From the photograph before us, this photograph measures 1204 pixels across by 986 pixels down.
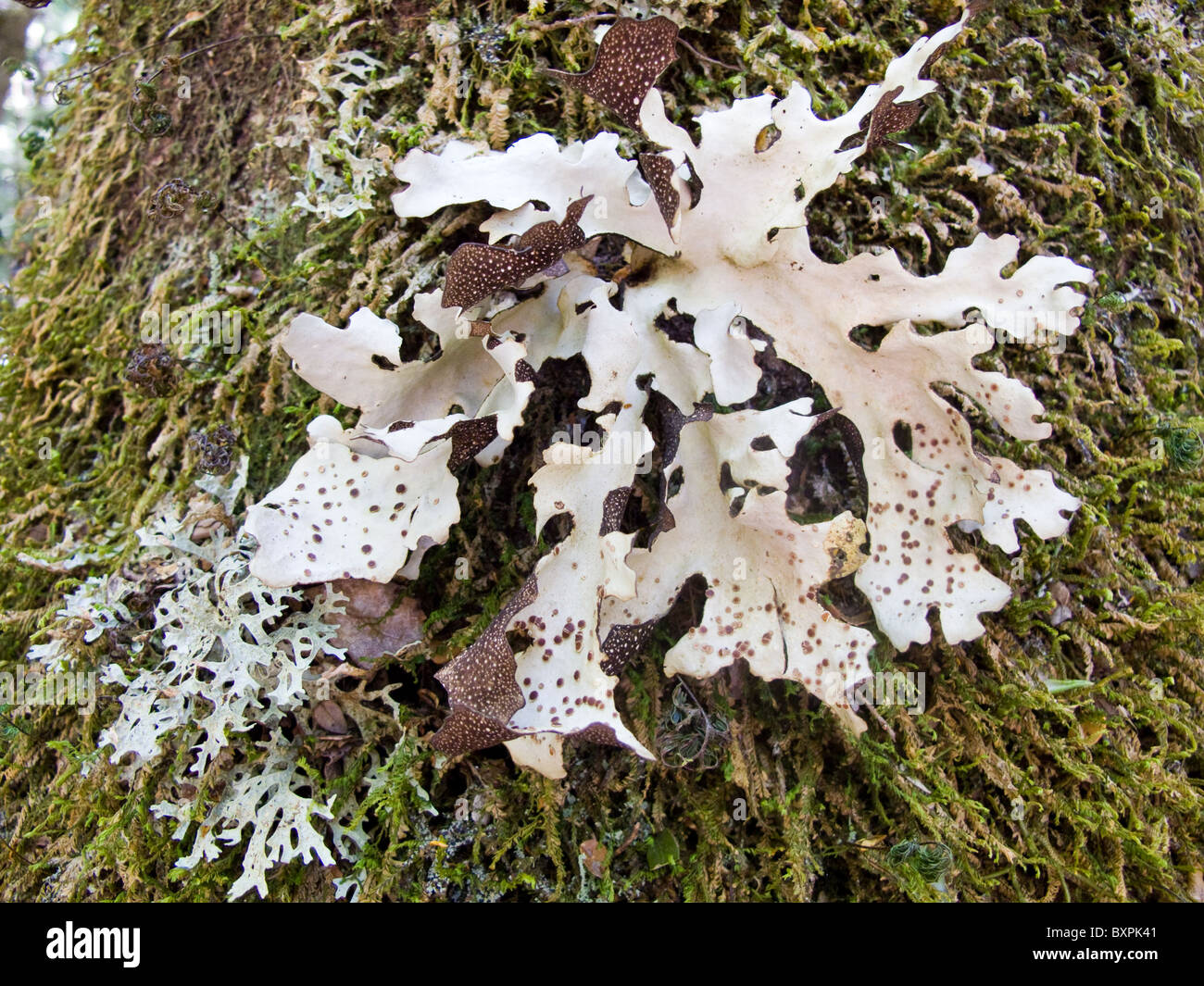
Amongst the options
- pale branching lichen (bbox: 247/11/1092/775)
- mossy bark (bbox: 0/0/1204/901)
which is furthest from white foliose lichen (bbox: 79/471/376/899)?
pale branching lichen (bbox: 247/11/1092/775)

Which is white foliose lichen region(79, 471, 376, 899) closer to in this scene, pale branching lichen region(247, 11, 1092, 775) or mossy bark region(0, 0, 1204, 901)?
mossy bark region(0, 0, 1204, 901)

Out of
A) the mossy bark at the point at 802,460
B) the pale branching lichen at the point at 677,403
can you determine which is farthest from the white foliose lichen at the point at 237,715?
the pale branching lichen at the point at 677,403

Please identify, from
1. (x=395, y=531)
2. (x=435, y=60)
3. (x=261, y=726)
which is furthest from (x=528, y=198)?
(x=261, y=726)

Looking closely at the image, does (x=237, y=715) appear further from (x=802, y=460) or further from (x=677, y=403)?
(x=802, y=460)

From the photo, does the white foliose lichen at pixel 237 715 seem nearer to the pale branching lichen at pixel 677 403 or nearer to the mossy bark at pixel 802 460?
the mossy bark at pixel 802 460

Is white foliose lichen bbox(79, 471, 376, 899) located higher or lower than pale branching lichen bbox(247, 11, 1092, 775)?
lower
